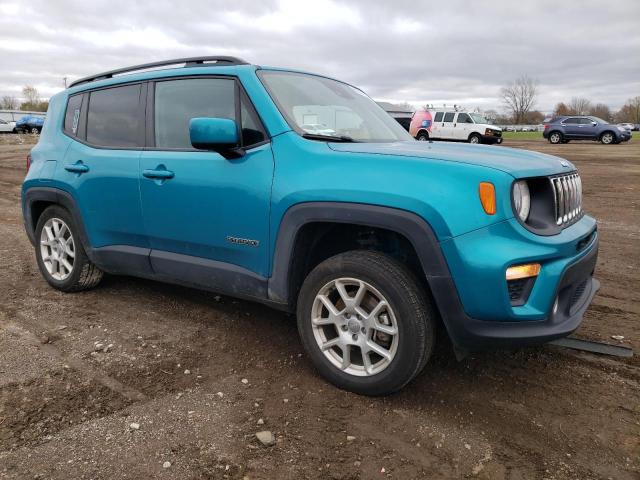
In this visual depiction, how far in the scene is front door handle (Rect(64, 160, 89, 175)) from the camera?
13.1 ft

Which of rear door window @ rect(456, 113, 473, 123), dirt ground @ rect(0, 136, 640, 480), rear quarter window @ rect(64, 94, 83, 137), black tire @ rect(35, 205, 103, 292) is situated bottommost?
dirt ground @ rect(0, 136, 640, 480)

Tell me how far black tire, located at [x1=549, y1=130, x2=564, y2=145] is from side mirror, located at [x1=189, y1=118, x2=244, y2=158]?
1183 inches

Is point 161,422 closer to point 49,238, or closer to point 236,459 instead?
point 236,459

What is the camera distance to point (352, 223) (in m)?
2.67

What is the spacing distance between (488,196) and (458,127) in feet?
82.6

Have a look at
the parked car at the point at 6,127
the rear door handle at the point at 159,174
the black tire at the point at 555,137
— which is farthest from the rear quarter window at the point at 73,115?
the parked car at the point at 6,127

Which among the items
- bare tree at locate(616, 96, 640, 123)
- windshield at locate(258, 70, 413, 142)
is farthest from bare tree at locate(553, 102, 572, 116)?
windshield at locate(258, 70, 413, 142)

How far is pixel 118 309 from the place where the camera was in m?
4.17

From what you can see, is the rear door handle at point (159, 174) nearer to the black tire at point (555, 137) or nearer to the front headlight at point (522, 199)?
the front headlight at point (522, 199)

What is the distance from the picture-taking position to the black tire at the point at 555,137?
29031 mm

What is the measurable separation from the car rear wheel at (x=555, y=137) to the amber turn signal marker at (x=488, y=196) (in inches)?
1181

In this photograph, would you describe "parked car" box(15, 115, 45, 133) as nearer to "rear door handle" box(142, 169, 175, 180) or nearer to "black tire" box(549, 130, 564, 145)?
"black tire" box(549, 130, 564, 145)

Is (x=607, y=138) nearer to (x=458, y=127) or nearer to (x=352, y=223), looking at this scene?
(x=458, y=127)

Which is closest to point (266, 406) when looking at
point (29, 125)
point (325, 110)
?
point (325, 110)
